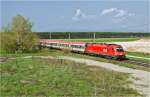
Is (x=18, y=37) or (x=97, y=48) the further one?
(x=18, y=37)

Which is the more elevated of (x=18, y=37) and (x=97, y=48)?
(x=18, y=37)

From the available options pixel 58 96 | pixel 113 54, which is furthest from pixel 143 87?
pixel 113 54

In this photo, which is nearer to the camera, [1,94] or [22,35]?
[1,94]

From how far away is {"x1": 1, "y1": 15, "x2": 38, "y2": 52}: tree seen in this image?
7641cm

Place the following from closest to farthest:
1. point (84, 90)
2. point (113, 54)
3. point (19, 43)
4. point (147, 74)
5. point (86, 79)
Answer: point (84, 90) < point (86, 79) < point (147, 74) < point (113, 54) < point (19, 43)

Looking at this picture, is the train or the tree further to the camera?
the tree

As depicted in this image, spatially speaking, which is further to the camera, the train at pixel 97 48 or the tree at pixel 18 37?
the tree at pixel 18 37

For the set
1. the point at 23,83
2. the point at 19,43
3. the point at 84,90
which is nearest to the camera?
the point at 84,90

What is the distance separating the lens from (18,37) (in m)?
76.4

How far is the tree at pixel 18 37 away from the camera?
251 ft

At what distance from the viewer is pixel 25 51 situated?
76.7 m

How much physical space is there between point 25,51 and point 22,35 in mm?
3733

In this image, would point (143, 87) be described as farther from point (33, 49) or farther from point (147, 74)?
point (33, 49)

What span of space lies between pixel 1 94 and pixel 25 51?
2220 inches
